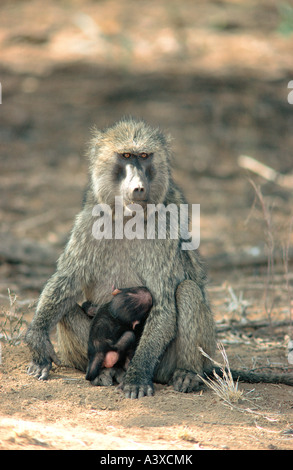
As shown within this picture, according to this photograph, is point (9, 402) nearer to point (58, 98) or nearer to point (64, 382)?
point (64, 382)

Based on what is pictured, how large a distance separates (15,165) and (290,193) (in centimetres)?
376

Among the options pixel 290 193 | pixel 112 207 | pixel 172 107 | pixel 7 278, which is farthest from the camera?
pixel 172 107

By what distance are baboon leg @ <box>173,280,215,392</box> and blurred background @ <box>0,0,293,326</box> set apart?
9.89 ft

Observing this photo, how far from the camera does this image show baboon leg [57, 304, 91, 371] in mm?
3998

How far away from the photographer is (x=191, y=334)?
3.89 m

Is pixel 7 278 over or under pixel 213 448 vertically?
over

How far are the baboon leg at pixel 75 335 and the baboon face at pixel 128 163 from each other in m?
0.73

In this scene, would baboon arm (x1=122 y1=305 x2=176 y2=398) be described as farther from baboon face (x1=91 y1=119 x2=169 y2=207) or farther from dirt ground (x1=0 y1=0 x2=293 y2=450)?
baboon face (x1=91 y1=119 x2=169 y2=207)

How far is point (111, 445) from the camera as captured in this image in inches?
114

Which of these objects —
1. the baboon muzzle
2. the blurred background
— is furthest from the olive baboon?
the blurred background

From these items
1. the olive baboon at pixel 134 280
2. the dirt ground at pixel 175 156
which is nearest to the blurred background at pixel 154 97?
the dirt ground at pixel 175 156

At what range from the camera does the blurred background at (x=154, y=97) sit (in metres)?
8.20

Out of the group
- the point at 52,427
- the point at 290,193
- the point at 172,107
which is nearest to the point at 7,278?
the point at 52,427

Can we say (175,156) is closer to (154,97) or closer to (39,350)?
(154,97)
